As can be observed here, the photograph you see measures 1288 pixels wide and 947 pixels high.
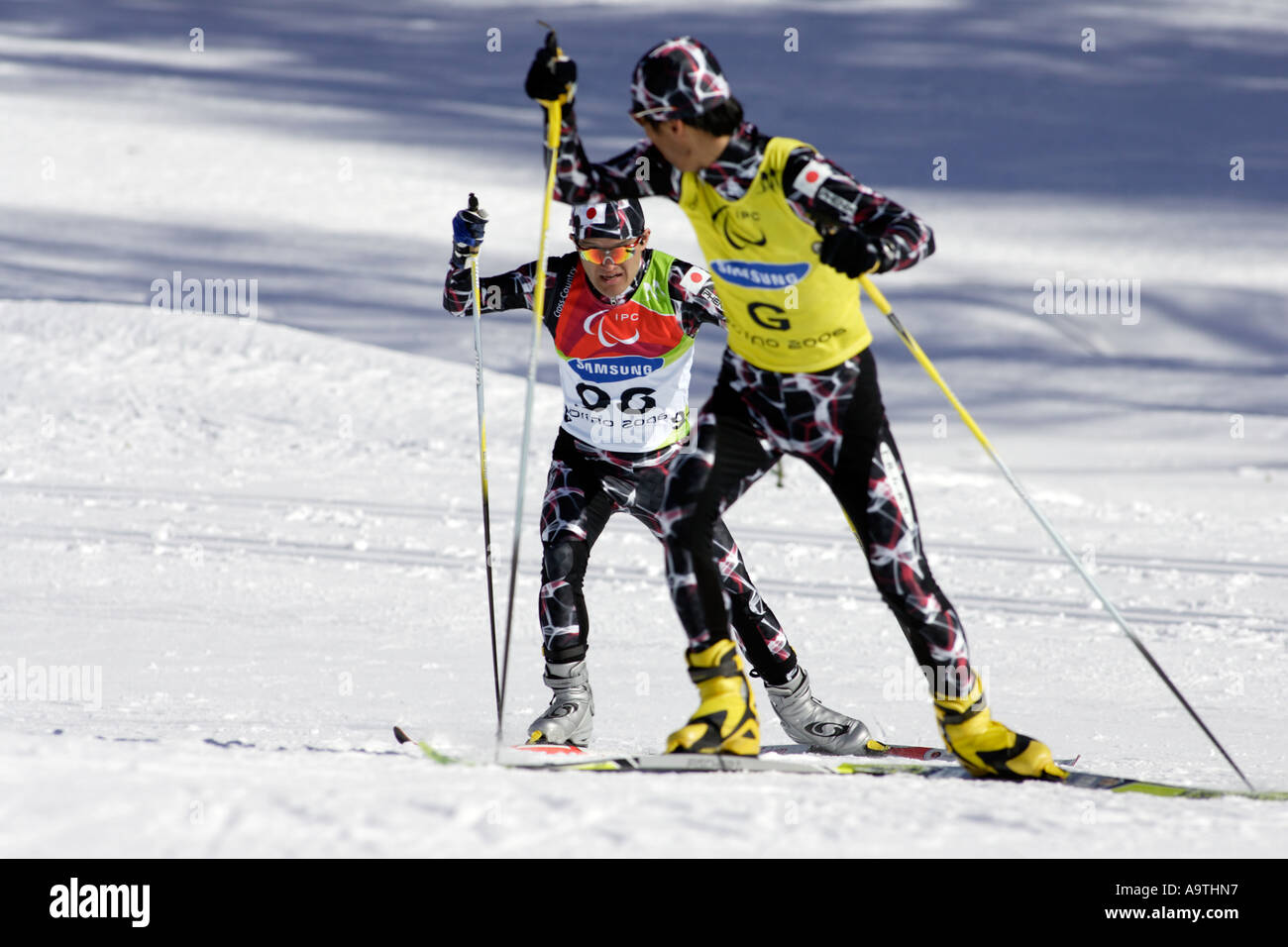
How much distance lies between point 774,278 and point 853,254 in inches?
12.1

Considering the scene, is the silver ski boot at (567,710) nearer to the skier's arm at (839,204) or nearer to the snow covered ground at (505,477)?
the snow covered ground at (505,477)

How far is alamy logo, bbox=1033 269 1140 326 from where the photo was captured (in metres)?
17.6

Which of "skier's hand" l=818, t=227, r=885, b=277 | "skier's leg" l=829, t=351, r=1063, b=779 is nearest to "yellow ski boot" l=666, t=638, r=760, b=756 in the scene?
"skier's leg" l=829, t=351, r=1063, b=779

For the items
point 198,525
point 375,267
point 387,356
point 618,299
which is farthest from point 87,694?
point 375,267

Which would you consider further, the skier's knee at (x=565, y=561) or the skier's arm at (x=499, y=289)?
the skier's arm at (x=499, y=289)

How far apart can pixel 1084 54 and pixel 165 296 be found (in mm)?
21784

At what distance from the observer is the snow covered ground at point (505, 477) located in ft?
10.6

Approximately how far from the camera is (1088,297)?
18.4m

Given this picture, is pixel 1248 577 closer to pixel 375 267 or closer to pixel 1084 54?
pixel 375 267

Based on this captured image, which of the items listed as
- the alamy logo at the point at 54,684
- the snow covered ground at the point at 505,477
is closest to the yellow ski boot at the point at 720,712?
the snow covered ground at the point at 505,477

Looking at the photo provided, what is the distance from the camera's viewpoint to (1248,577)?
795cm

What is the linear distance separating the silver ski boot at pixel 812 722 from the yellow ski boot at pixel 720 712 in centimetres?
124

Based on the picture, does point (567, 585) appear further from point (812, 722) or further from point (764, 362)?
point (764, 362)
